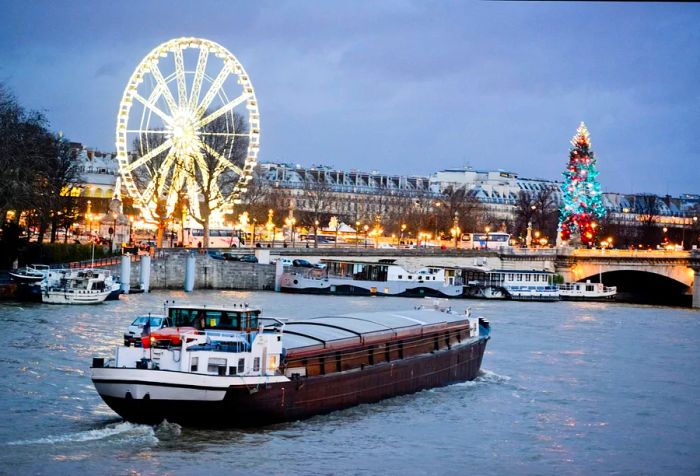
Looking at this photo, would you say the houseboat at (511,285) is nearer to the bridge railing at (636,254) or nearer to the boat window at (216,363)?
the bridge railing at (636,254)

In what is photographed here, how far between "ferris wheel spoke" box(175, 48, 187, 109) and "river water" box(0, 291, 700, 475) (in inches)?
1191

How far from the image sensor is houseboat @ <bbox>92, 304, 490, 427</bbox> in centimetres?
2525

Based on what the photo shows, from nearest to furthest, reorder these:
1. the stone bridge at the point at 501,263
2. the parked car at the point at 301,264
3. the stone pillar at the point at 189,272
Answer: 1. the stone pillar at the point at 189,272
2. the stone bridge at the point at 501,263
3. the parked car at the point at 301,264

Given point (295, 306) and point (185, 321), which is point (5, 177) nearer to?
point (295, 306)

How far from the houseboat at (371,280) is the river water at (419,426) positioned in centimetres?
3169

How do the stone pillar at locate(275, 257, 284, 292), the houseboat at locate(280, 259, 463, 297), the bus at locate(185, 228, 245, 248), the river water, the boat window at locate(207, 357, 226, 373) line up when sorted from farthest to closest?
the bus at locate(185, 228, 245, 248)
the houseboat at locate(280, 259, 463, 297)
the stone pillar at locate(275, 257, 284, 292)
the boat window at locate(207, 357, 226, 373)
the river water

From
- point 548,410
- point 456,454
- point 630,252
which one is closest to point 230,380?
point 456,454

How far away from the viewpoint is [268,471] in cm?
2286

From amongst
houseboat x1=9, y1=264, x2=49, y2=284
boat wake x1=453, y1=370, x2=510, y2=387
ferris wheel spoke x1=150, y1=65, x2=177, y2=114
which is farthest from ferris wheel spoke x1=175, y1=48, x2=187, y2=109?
boat wake x1=453, y1=370, x2=510, y2=387

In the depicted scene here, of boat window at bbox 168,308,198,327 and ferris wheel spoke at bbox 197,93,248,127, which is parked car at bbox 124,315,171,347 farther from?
ferris wheel spoke at bbox 197,93,248,127

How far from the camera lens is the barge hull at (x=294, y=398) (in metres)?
25.3

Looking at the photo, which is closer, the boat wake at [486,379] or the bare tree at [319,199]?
the boat wake at [486,379]

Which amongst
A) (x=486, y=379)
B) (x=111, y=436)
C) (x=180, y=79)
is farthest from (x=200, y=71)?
(x=111, y=436)

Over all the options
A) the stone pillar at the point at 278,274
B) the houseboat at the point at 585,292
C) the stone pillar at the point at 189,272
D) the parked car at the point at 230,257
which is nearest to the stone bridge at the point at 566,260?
the houseboat at the point at 585,292
